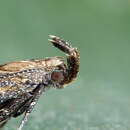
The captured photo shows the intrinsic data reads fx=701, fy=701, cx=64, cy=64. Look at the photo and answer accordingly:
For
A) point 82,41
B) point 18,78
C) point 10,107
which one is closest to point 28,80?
point 18,78

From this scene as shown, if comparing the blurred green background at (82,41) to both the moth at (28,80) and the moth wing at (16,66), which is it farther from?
the moth wing at (16,66)

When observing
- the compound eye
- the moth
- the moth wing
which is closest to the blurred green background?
the compound eye

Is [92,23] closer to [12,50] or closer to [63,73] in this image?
[12,50]

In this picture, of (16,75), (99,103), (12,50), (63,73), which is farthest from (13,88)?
(12,50)

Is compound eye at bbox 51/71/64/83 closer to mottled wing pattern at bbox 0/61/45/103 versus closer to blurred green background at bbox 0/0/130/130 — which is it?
mottled wing pattern at bbox 0/61/45/103

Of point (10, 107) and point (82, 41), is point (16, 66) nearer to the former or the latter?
point (10, 107)

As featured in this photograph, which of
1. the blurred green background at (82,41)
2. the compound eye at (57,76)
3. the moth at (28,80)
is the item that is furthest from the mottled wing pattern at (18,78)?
the blurred green background at (82,41)
